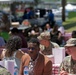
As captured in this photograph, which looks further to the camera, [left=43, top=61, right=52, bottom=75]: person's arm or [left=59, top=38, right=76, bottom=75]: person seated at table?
[left=43, top=61, right=52, bottom=75]: person's arm

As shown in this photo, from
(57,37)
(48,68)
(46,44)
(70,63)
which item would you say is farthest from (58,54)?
(57,37)

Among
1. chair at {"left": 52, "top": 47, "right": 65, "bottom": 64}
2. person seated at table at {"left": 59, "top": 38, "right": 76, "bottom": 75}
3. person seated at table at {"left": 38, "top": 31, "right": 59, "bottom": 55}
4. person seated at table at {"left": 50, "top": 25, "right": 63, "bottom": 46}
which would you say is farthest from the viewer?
person seated at table at {"left": 50, "top": 25, "right": 63, "bottom": 46}

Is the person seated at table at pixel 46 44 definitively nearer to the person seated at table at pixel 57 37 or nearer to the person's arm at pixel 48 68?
the person's arm at pixel 48 68

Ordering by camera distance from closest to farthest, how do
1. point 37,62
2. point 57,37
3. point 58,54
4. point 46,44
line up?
point 37,62 < point 58,54 < point 46,44 < point 57,37

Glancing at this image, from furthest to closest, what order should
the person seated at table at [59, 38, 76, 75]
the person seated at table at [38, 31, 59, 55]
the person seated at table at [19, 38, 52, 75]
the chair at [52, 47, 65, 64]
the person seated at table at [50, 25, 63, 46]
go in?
the person seated at table at [50, 25, 63, 46] → the person seated at table at [38, 31, 59, 55] → the chair at [52, 47, 65, 64] → the person seated at table at [19, 38, 52, 75] → the person seated at table at [59, 38, 76, 75]

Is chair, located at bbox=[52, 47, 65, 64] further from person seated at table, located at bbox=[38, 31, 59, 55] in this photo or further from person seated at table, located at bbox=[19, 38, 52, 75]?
person seated at table, located at bbox=[19, 38, 52, 75]

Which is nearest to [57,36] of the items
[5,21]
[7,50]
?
[5,21]

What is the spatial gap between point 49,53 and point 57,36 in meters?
5.23

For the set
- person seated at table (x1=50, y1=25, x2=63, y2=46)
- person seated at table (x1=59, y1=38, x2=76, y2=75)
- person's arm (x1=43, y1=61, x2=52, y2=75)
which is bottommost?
person seated at table (x1=50, y1=25, x2=63, y2=46)

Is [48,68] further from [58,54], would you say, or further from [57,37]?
[57,37]

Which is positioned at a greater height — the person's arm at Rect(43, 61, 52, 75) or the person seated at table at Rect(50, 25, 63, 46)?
the person's arm at Rect(43, 61, 52, 75)

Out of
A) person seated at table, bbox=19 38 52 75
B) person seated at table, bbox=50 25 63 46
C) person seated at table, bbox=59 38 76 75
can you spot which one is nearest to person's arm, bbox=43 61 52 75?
person seated at table, bbox=19 38 52 75

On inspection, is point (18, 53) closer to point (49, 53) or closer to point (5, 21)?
point (49, 53)

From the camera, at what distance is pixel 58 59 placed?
6.89m
